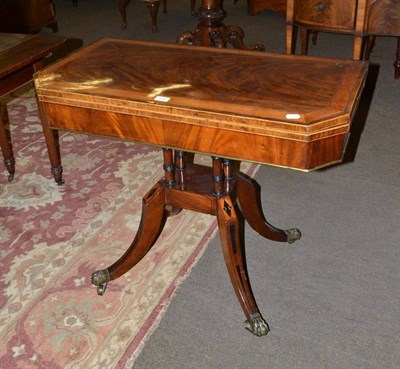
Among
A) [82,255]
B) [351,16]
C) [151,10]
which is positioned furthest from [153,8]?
[82,255]

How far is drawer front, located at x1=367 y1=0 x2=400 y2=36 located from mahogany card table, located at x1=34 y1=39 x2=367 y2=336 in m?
1.43

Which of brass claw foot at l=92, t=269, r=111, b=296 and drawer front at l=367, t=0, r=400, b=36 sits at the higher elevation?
drawer front at l=367, t=0, r=400, b=36

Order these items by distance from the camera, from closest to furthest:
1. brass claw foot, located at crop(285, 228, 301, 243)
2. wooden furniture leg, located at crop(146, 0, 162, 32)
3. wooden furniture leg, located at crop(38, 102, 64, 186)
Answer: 1. brass claw foot, located at crop(285, 228, 301, 243)
2. wooden furniture leg, located at crop(38, 102, 64, 186)
3. wooden furniture leg, located at crop(146, 0, 162, 32)

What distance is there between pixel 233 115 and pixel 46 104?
56 centimetres

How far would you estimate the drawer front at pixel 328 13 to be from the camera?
269 centimetres

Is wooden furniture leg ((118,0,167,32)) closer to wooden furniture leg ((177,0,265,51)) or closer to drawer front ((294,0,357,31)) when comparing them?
wooden furniture leg ((177,0,265,51))

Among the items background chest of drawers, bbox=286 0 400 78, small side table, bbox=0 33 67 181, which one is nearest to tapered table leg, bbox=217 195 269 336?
small side table, bbox=0 33 67 181

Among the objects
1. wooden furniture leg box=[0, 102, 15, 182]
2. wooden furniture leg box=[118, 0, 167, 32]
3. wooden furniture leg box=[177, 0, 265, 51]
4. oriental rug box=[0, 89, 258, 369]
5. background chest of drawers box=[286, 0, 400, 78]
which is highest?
background chest of drawers box=[286, 0, 400, 78]

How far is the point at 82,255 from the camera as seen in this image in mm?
2105

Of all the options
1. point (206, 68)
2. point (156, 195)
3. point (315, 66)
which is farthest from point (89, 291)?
point (315, 66)

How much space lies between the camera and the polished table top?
1.20m

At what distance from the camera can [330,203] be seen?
7.84ft

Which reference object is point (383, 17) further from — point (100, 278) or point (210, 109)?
point (100, 278)

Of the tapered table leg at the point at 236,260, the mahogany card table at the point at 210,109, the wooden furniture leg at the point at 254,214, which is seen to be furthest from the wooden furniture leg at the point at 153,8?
the tapered table leg at the point at 236,260
